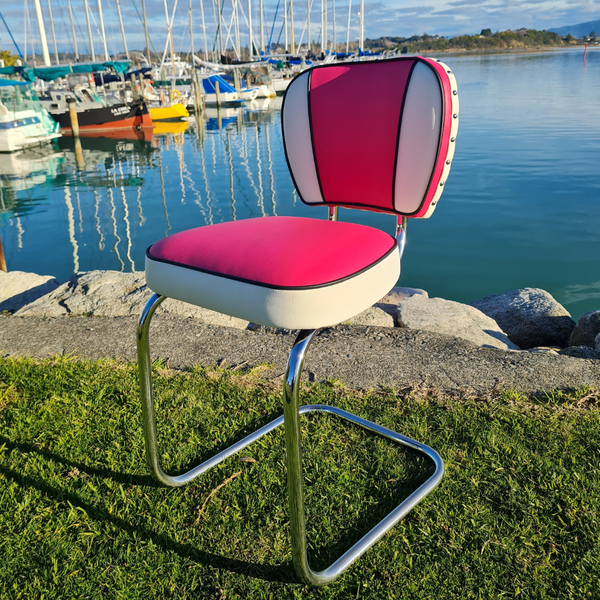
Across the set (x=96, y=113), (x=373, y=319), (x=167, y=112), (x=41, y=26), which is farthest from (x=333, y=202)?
(x=41, y=26)

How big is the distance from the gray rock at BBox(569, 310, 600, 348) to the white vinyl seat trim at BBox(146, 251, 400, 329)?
3144 mm

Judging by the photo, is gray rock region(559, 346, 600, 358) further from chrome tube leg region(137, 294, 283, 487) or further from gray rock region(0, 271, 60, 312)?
gray rock region(0, 271, 60, 312)

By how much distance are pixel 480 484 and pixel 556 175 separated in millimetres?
11820

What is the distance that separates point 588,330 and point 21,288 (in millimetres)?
4665

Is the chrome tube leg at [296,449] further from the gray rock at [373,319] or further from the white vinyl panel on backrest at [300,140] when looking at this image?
the gray rock at [373,319]

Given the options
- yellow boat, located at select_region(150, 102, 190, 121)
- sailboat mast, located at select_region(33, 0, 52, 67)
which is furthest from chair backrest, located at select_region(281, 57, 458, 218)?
sailboat mast, located at select_region(33, 0, 52, 67)

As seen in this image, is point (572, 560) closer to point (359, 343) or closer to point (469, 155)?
point (359, 343)

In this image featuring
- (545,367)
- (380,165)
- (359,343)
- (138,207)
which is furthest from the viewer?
(138,207)

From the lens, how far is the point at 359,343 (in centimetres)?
286

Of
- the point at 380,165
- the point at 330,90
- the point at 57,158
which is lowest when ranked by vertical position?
the point at 57,158

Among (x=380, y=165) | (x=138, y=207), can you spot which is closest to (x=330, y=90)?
(x=380, y=165)

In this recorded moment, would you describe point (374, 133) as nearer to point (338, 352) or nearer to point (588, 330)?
point (338, 352)

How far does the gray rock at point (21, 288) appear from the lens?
4324mm

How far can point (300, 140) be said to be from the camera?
1.75 metres
